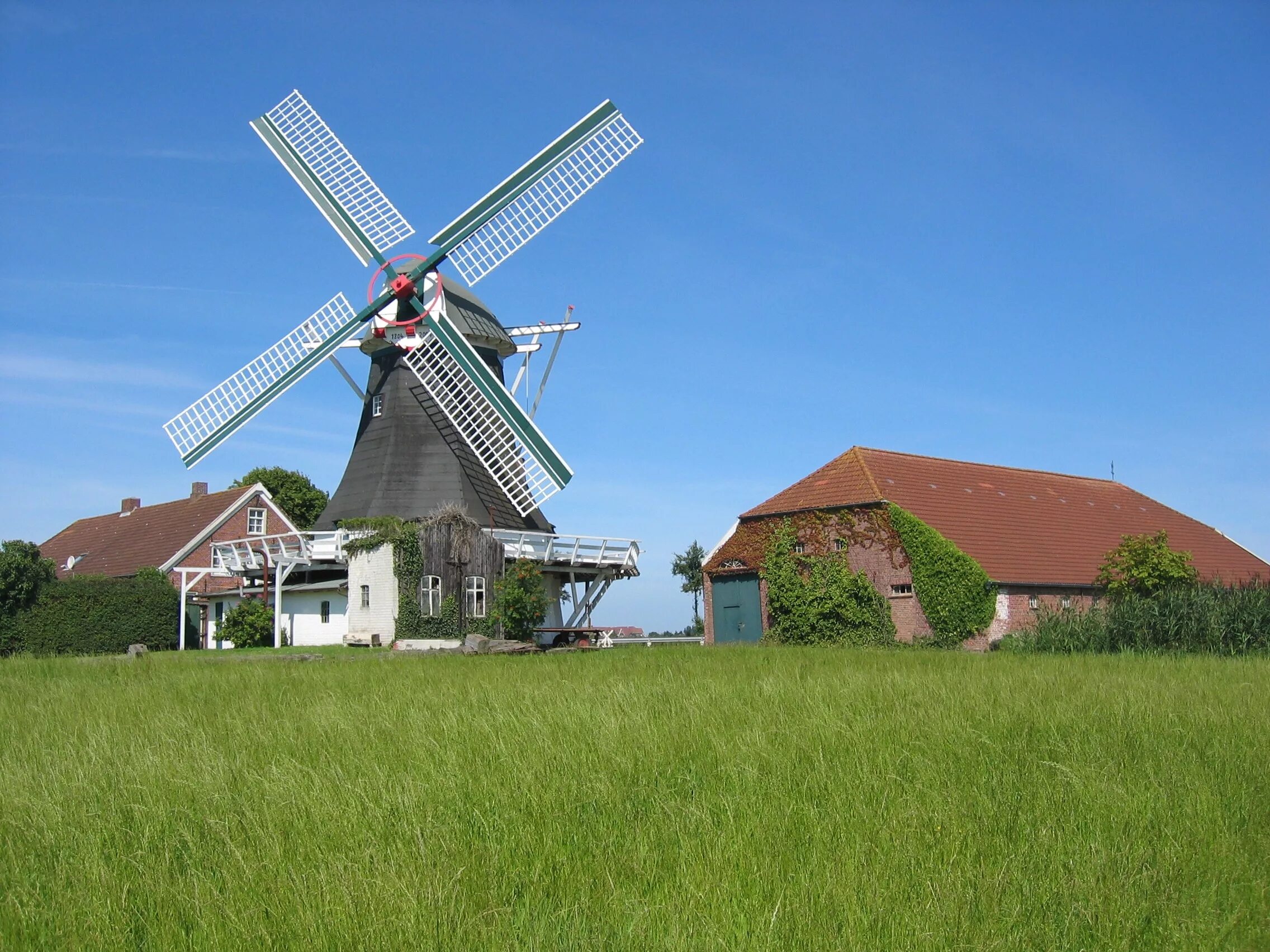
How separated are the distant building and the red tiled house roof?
38 millimetres

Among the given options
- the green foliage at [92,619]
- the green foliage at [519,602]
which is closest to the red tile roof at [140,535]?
the green foliage at [92,619]

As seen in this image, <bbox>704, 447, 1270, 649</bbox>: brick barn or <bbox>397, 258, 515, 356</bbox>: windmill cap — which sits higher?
<bbox>397, 258, 515, 356</bbox>: windmill cap

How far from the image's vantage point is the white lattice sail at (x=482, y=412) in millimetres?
24766

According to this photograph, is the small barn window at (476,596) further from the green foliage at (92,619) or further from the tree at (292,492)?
the tree at (292,492)

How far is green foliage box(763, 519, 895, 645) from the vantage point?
84.8 ft

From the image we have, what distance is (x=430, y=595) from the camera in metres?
24.6

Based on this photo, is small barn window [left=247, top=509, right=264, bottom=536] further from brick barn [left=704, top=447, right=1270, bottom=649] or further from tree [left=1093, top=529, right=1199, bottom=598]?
tree [left=1093, top=529, right=1199, bottom=598]

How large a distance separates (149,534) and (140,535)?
77 cm

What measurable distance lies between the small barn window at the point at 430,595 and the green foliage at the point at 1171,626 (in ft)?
42.7

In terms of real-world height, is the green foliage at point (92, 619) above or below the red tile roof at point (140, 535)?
below

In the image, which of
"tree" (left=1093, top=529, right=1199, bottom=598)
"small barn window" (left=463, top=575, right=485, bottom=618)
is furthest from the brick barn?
"small barn window" (left=463, top=575, right=485, bottom=618)

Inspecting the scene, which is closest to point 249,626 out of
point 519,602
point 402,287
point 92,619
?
point 92,619

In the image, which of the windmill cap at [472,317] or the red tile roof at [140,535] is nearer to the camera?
the windmill cap at [472,317]

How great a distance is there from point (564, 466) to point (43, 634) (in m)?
15.2
